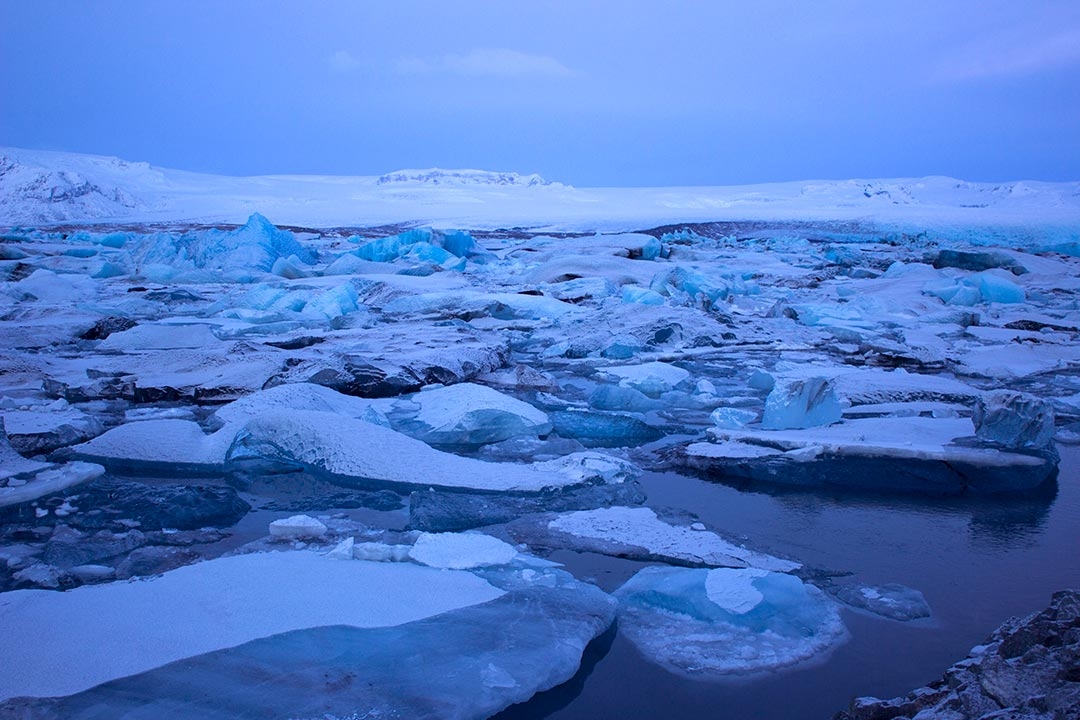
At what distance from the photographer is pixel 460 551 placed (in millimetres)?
1579

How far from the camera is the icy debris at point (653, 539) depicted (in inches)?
65.0

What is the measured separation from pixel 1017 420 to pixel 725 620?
4.25ft

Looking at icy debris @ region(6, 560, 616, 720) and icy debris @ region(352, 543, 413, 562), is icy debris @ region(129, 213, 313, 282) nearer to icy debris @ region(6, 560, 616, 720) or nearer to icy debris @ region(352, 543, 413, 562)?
icy debris @ region(352, 543, 413, 562)


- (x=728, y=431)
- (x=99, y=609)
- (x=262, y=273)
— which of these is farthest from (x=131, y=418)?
(x=262, y=273)

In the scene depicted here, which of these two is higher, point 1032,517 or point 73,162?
point 73,162

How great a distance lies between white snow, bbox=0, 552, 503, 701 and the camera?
1.16 meters

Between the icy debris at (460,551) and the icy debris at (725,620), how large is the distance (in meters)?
0.25

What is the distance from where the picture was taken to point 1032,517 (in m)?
Answer: 1.92

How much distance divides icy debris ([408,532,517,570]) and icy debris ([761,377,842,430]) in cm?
120

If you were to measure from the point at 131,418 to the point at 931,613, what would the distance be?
8.18 feet

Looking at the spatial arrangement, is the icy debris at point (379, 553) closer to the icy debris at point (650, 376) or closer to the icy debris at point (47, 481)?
the icy debris at point (47, 481)

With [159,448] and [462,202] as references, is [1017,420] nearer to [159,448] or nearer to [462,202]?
[159,448]

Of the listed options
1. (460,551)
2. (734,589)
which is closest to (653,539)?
(734,589)

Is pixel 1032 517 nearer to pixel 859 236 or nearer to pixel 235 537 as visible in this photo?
pixel 235 537
